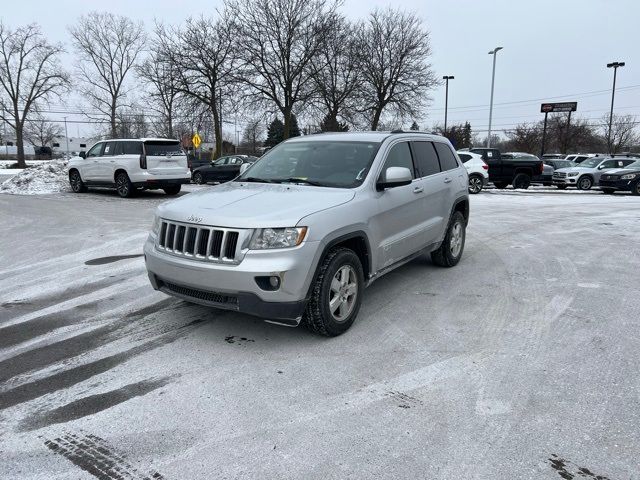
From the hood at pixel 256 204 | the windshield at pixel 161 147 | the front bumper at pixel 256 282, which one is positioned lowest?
the front bumper at pixel 256 282

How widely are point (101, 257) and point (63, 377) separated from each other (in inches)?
160

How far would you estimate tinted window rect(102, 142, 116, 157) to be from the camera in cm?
1573

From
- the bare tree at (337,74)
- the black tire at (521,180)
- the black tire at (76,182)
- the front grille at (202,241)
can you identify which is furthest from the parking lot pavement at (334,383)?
the bare tree at (337,74)

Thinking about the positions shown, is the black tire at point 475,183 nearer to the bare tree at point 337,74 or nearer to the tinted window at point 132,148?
the tinted window at point 132,148

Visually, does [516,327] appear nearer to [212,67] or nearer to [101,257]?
[101,257]

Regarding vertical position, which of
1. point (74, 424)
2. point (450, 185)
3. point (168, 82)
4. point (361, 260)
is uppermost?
point (168, 82)

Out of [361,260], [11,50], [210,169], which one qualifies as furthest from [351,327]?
[11,50]

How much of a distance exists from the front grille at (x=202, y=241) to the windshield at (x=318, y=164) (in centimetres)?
126

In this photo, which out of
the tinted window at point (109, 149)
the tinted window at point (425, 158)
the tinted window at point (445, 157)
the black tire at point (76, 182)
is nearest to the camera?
the tinted window at point (425, 158)

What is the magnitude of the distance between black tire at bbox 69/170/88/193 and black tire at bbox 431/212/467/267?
1464cm

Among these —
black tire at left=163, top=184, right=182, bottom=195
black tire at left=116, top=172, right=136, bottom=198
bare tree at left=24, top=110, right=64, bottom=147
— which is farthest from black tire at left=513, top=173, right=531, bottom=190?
bare tree at left=24, top=110, right=64, bottom=147

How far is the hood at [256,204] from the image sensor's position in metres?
3.72

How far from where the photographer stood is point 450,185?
635 centimetres

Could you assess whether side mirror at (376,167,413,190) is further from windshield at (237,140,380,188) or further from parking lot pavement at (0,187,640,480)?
parking lot pavement at (0,187,640,480)
